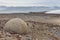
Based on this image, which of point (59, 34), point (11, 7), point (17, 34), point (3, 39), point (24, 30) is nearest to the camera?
point (3, 39)

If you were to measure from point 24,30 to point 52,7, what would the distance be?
9.06m

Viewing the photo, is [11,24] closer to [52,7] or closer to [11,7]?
[11,7]

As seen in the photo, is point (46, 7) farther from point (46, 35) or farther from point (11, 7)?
point (46, 35)

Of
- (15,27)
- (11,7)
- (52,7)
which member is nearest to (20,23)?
(15,27)

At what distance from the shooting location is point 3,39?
13.1ft

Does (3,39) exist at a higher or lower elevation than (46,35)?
higher

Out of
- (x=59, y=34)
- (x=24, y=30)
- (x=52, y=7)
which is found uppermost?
(x=24, y=30)

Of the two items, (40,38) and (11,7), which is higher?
(40,38)

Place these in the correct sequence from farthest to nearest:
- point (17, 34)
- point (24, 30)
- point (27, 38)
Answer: point (24, 30)
point (17, 34)
point (27, 38)

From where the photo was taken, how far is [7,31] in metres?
5.10

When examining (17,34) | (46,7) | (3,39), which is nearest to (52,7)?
(46,7)

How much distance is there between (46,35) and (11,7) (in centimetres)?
820

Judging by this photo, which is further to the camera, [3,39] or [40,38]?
[40,38]

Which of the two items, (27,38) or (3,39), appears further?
(27,38)
